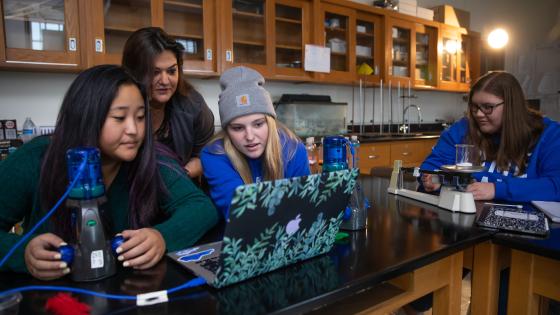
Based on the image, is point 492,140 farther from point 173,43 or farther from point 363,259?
point 173,43

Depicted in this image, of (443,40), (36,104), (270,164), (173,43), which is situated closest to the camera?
(270,164)

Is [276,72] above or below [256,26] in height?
below

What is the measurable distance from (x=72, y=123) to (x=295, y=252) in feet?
1.74

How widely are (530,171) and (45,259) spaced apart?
1.48 m

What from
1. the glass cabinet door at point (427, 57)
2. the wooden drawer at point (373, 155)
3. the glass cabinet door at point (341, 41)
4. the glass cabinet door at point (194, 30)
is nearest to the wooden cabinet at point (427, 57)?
the glass cabinet door at point (427, 57)

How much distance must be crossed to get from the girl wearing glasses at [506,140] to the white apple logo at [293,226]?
0.82m

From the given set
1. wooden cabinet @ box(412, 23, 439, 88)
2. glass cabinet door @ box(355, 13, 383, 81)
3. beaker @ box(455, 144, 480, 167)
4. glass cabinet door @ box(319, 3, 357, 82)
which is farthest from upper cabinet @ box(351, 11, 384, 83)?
beaker @ box(455, 144, 480, 167)

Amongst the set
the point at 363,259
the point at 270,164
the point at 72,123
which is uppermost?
the point at 72,123

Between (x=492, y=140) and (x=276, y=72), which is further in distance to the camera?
(x=276, y=72)

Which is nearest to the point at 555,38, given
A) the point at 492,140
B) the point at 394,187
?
the point at 492,140

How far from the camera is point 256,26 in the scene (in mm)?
3125

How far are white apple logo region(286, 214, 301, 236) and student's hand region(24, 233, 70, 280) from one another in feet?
1.23

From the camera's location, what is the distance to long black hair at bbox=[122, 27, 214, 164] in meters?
1.43

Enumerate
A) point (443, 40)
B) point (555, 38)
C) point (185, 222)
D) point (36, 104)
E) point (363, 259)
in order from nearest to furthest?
point (363, 259) → point (185, 222) → point (36, 104) → point (443, 40) → point (555, 38)
